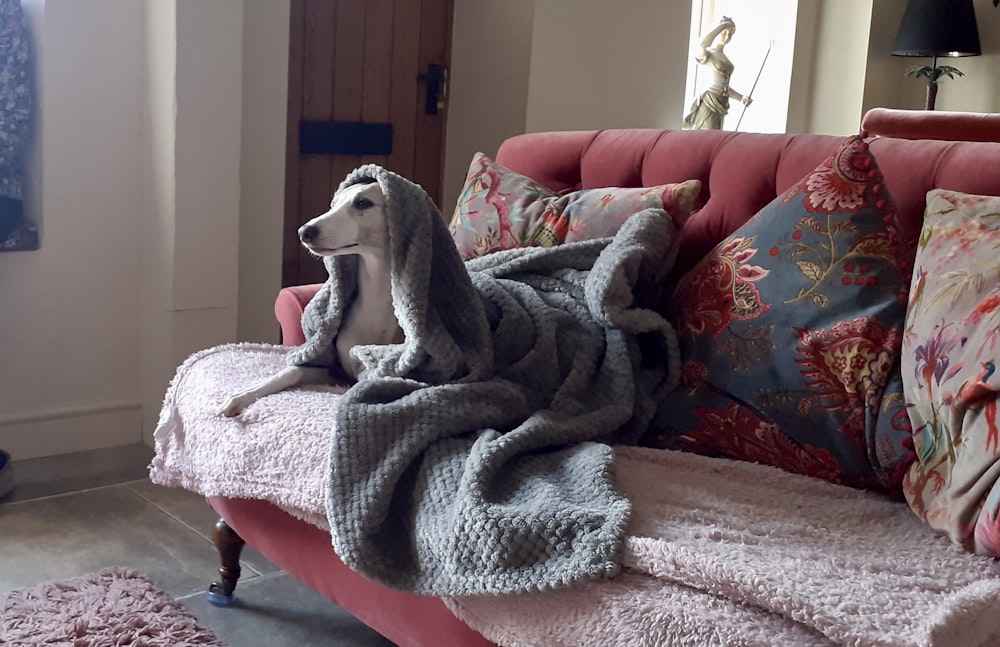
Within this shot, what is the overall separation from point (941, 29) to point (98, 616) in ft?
12.0

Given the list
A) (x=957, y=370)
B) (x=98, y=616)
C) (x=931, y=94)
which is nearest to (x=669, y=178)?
(x=957, y=370)

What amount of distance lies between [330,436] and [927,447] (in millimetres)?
775

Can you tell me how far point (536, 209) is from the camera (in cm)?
192

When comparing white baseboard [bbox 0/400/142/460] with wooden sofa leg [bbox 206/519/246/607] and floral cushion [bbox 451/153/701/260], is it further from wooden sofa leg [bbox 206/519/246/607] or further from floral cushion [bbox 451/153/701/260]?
floral cushion [bbox 451/153/701/260]

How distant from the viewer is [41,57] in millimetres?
2553

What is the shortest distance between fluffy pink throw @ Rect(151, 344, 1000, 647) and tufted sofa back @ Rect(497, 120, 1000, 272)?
0.47 metres

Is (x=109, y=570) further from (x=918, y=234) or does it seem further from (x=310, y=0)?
(x=310, y=0)

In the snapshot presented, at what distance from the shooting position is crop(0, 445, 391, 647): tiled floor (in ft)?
6.16

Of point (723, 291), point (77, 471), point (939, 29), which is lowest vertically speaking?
point (77, 471)

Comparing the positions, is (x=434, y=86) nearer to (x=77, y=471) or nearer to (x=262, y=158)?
(x=262, y=158)

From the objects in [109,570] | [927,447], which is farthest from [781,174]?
[109,570]

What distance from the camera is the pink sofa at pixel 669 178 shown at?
4.80 ft

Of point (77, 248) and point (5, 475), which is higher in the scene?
point (77, 248)

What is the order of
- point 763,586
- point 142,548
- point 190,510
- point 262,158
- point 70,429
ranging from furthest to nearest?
1. point 262,158
2. point 70,429
3. point 190,510
4. point 142,548
5. point 763,586
